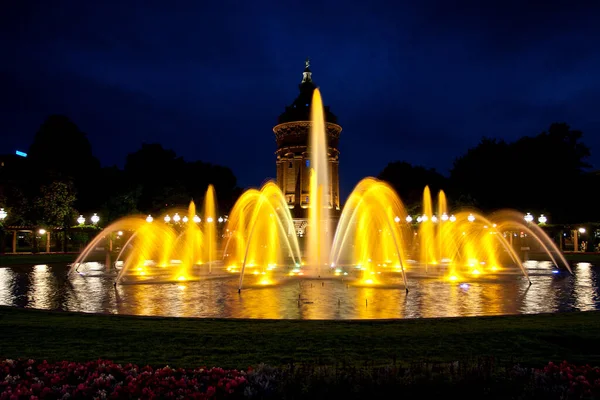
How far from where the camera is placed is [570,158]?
62094 millimetres

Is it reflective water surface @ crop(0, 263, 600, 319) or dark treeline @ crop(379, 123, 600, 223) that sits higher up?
dark treeline @ crop(379, 123, 600, 223)

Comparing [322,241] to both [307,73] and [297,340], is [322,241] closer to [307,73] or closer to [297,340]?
[297,340]

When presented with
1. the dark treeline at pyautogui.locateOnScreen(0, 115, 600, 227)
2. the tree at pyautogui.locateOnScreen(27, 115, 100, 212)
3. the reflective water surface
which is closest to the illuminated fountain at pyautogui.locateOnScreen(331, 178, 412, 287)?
the reflective water surface

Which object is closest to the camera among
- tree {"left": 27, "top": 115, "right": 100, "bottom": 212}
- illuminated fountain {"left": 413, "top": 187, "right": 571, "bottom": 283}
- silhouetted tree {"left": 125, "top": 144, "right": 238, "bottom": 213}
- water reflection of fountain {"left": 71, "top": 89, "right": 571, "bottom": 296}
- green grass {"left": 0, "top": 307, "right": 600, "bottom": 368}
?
green grass {"left": 0, "top": 307, "right": 600, "bottom": 368}

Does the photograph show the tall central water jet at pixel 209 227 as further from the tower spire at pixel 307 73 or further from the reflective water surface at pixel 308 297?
the tower spire at pixel 307 73

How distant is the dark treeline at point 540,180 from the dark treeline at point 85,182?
1527 inches

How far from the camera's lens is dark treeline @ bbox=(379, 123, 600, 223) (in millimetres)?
56531

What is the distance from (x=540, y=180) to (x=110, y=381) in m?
60.1

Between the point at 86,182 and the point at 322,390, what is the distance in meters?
70.7

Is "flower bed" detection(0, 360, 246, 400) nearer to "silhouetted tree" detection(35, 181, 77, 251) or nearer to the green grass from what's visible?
the green grass

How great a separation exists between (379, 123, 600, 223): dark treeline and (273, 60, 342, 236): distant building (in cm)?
4256

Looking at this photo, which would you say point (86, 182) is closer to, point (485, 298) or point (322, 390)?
point (485, 298)

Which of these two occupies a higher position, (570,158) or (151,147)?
(151,147)

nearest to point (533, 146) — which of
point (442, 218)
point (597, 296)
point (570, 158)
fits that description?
Result: point (570, 158)
